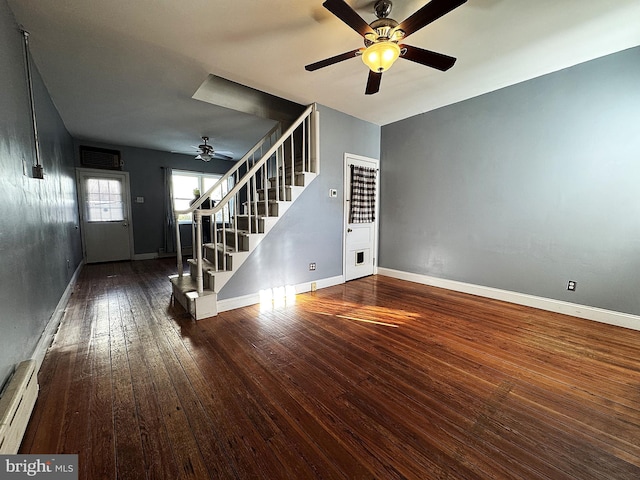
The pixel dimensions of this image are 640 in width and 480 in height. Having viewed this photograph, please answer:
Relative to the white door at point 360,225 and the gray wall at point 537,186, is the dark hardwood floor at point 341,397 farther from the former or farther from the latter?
the white door at point 360,225

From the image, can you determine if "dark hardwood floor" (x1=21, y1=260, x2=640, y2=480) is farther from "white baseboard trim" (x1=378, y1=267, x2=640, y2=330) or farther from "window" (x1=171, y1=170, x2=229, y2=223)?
"window" (x1=171, y1=170, x2=229, y2=223)

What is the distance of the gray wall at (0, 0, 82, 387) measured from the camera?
1515mm

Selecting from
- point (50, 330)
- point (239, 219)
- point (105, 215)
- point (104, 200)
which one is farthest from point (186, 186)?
point (50, 330)

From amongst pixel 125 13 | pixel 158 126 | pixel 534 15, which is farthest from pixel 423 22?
pixel 158 126

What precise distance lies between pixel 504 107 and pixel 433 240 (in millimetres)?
1971

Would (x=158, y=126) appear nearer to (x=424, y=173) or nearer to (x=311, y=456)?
(x=424, y=173)

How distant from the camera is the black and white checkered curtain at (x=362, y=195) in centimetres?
426

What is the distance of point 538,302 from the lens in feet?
10.2

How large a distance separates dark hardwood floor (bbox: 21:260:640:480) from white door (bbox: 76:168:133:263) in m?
3.52

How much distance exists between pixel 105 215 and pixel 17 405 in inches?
223

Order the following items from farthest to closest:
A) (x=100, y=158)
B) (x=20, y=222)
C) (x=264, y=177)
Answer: (x=100, y=158)
(x=264, y=177)
(x=20, y=222)

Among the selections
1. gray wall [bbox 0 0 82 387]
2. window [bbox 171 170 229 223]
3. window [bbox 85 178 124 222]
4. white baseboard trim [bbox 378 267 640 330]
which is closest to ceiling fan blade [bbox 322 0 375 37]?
gray wall [bbox 0 0 82 387]

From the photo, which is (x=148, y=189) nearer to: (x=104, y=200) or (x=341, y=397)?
(x=104, y=200)

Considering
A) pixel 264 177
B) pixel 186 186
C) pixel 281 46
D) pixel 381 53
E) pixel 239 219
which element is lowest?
pixel 239 219
